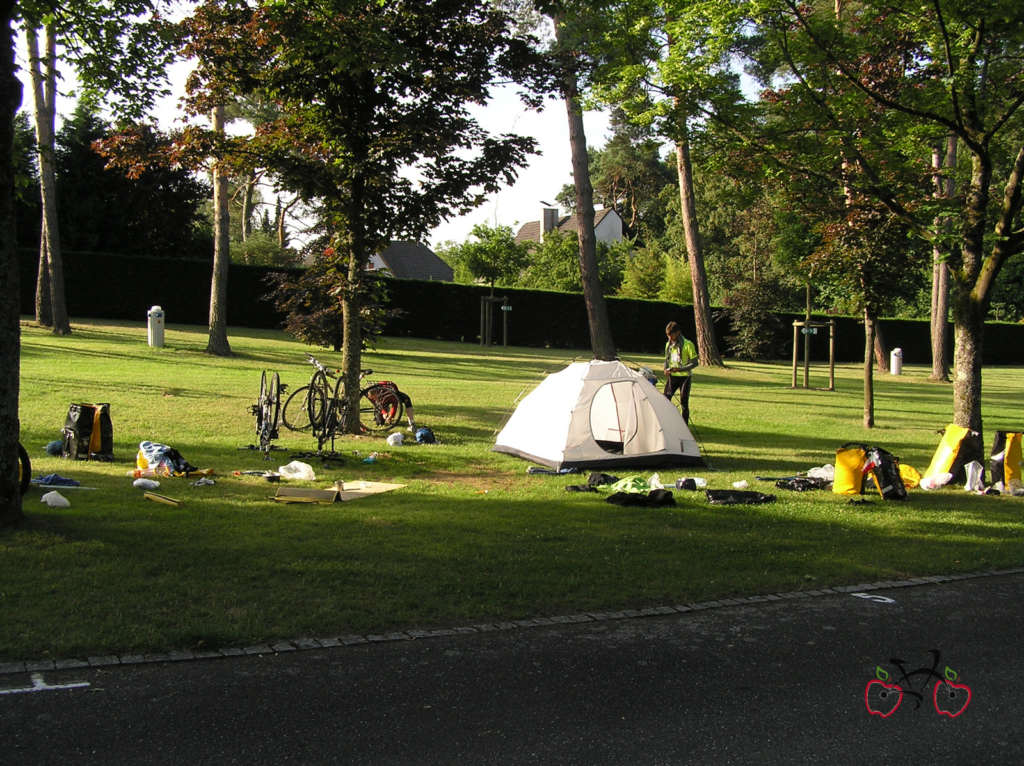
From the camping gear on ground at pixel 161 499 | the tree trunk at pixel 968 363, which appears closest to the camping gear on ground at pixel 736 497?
the tree trunk at pixel 968 363

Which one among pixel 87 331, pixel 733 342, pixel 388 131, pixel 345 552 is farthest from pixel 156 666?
pixel 733 342

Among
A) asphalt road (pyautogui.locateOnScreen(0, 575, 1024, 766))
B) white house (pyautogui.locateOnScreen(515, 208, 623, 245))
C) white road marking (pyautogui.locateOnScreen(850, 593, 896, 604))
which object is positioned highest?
white house (pyautogui.locateOnScreen(515, 208, 623, 245))

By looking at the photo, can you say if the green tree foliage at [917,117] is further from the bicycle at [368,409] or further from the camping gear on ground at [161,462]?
the camping gear on ground at [161,462]

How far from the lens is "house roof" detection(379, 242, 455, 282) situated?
6712 cm

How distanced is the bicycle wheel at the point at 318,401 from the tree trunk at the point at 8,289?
5177 mm

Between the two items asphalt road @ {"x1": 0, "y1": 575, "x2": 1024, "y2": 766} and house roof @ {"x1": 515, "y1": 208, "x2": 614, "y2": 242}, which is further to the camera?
house roof @ {"x1": 515, "y1": 208, "x2": 614, "y2": 242}

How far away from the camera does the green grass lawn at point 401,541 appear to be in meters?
5.79

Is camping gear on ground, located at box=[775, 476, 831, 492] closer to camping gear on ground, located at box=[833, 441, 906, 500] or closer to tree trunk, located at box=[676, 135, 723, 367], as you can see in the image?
camping gear on ground, located at box=[833, 441, 906, 500]

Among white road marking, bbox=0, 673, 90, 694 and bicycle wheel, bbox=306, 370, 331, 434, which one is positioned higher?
bicycle wheel, bbox=306, 370, 331, 434

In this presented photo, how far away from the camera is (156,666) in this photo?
489 centimetres

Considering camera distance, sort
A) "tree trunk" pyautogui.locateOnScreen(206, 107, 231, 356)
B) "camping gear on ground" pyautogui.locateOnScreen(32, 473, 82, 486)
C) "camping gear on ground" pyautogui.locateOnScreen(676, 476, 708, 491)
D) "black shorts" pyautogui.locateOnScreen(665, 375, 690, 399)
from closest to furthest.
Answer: "camping gear on ground" pyautogui.locateOnScreen(32, 473, 82, 486)
"camping gear on ground" pyautogui.locateOnScreen(676, 476, 708, 491)
"black shorts" pyautogui.locateOnScreen(665, 375, 690, 399)
"tree trunk" pyautogui.locateOnScreen(206, 107, 231, 356)

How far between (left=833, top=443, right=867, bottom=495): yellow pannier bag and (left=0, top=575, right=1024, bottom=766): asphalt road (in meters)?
4.90

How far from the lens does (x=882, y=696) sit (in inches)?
187

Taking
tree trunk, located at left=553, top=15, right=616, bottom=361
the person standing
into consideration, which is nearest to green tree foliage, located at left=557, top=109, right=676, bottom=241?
tree trunk, located at left=553, top=15, right=616, bottom=361
